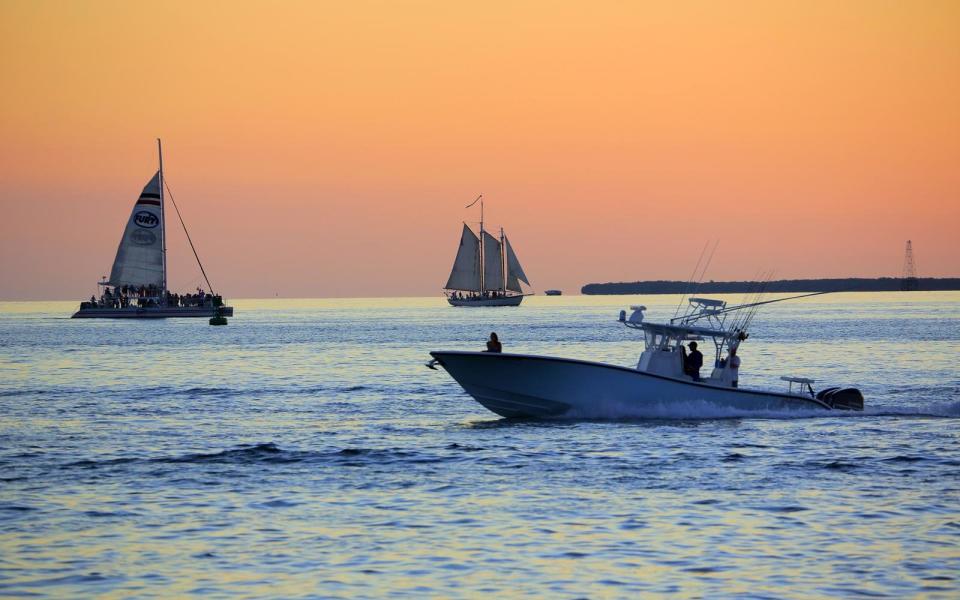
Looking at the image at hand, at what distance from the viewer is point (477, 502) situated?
70.2 feet

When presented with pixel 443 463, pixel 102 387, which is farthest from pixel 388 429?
pixel 102 387

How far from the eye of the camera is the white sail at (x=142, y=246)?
150m

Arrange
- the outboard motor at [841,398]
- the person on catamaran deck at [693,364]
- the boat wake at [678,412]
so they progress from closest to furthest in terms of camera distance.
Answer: the boat wake at [678,412] → the person on catamaran deck at [693,364] → the outboard motor at [841,398]

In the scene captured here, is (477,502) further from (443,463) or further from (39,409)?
(39,409)

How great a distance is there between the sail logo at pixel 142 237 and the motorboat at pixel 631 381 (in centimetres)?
12364

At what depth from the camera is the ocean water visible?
1580 cm

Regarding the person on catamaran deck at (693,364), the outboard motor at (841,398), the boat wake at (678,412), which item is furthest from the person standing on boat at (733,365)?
the outboard motor at (841,398)

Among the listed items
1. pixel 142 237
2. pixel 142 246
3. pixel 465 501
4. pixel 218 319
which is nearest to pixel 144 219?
pixel 142 237

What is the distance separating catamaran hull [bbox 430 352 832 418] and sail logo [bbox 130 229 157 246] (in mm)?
123821

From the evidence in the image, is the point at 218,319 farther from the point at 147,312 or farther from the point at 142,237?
the point at 142,237

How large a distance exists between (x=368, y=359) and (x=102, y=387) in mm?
26690

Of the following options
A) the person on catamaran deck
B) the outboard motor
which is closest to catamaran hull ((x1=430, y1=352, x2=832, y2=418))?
the person on catamaran deck

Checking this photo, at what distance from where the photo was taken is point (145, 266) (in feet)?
494

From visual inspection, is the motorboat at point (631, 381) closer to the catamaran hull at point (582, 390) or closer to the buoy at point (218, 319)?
the catamaran hull at point (582, 390)
